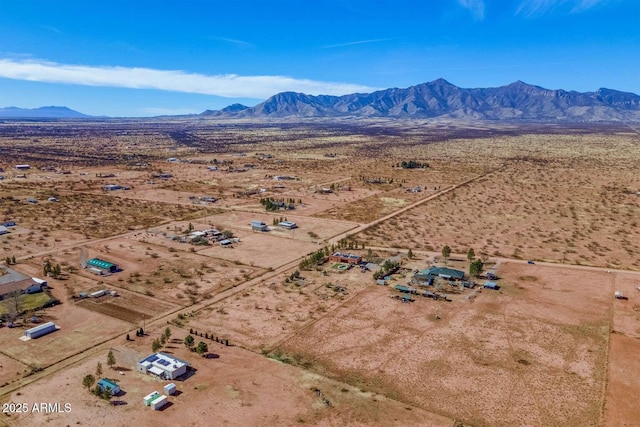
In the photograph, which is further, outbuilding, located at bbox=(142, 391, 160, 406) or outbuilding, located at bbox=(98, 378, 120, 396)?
outbuilding, located at bbox=(98, 378, 120, 396)

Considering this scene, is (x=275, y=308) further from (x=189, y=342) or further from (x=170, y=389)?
(x=170, y=389)

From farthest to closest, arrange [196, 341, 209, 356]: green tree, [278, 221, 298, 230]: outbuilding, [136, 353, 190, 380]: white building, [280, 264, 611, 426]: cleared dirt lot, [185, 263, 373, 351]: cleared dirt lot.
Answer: [278, 221, 298, 230]: outbuilding, [185, 263, 373, 351]: cleared dirt lot, [196, 341, 209, 356]: green tree, [136, 353, 190, 380]: white building, [280, 264, 611, 426]: cleared dirt lot

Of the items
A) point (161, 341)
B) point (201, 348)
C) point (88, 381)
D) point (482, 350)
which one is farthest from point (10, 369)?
point (482, 350)

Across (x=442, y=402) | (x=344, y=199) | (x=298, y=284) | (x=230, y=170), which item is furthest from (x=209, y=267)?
(x=230, y=170)

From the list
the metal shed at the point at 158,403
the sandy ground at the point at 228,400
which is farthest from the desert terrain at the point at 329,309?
the metal shed at the point at 158,403

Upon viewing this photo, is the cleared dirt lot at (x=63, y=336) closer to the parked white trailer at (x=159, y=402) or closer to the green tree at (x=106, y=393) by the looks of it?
the green tree at (x=106, y=393)

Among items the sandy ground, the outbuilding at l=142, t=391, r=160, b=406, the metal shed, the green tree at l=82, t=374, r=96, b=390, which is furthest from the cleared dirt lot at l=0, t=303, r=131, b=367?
the metal shed

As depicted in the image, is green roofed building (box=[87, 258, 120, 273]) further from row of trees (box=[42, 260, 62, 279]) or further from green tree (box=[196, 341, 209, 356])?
green tree (box=[196, 341, 209, 356])
